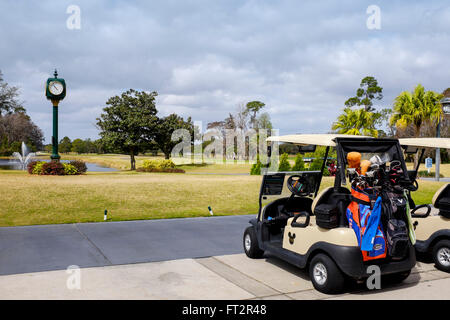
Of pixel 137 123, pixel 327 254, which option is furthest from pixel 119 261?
pixel 137 123

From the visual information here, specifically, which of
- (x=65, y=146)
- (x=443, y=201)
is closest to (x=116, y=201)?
(x=443, y=201)

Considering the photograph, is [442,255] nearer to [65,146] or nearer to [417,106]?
[417,106]

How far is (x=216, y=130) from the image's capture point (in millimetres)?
60375

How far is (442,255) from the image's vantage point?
5.47 m

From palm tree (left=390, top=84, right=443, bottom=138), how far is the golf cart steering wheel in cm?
2253

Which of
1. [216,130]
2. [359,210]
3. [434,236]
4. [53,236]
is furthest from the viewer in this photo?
[216,130]

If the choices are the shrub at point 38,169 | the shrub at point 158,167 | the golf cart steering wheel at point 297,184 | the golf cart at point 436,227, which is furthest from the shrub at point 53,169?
the golf cart at point 436,227

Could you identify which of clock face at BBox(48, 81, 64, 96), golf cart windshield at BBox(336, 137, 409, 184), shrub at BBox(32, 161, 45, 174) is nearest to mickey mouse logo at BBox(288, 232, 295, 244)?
golf cart windshield at BBox(336, 137, 409, 184)

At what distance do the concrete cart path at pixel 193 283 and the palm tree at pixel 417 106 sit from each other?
22131mm

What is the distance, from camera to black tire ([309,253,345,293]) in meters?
4.34

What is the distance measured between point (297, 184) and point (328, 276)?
63.2 inches

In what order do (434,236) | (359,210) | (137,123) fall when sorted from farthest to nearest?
(137,123), (434,236), (359,210)

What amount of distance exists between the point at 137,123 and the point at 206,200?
22.4 m
